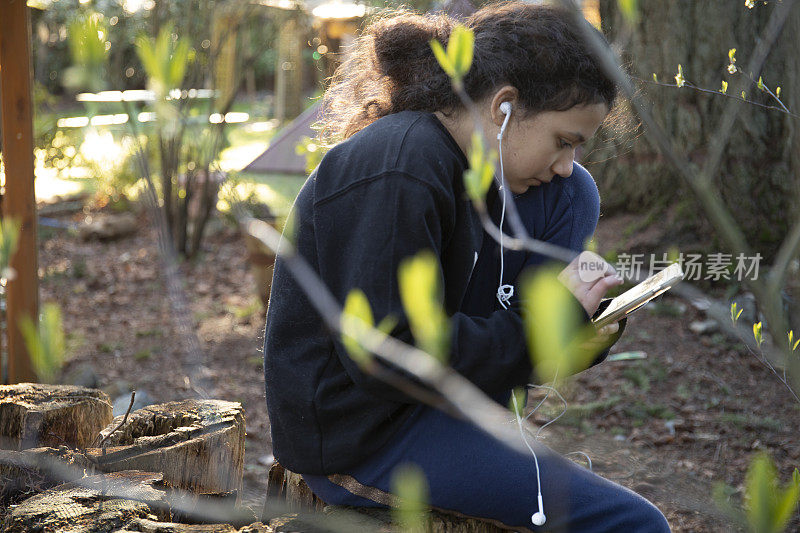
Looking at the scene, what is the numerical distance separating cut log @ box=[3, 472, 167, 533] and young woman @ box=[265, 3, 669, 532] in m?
0.32

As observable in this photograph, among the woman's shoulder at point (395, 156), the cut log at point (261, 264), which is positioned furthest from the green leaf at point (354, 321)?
the cut log at point (261, 264)

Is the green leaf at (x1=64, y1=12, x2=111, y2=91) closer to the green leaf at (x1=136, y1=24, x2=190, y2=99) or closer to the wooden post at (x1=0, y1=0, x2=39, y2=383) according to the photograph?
the green leaf at (x1=136, y1=24, x2=190, y2=99)

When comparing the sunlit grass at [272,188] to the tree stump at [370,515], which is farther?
the sunlit grass at [272,188]

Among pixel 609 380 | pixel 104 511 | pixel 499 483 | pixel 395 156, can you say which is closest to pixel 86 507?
pixel 104 511

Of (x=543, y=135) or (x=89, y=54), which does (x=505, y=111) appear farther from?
(x=89, y=54)

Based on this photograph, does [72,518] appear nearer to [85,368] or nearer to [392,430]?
[392,430]

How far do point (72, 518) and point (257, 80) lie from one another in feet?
68.1

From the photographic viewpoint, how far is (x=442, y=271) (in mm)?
1665

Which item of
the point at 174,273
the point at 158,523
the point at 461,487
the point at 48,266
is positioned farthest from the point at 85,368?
the point at 174,273

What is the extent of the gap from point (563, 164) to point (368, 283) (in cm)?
59

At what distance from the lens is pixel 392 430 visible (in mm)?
1766

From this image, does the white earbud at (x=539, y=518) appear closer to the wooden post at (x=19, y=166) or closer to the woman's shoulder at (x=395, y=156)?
the woman's shoulder at (x=395, y=156)

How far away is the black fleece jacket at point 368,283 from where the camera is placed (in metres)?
1.58

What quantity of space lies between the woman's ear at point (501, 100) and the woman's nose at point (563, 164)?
0.18 metres
